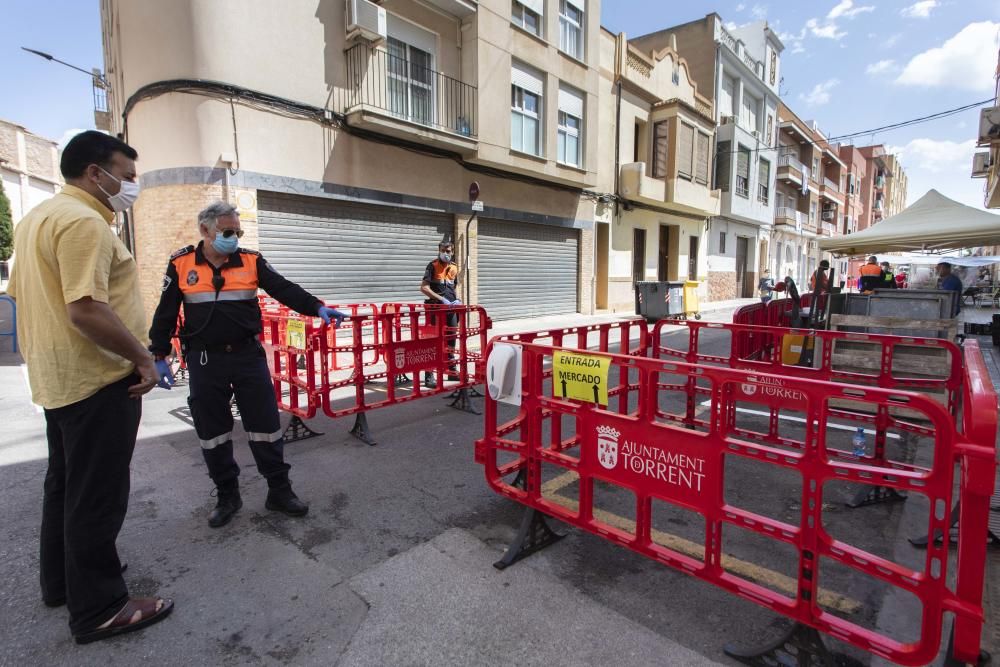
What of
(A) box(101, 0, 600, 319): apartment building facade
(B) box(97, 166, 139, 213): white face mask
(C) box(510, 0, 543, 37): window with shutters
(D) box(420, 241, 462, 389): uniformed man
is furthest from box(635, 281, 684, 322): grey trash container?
(B) box(97, 166, 139, 213): white face mask

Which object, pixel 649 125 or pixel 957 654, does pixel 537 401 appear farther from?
pixel 649 125

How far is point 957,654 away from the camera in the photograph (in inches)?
72.7

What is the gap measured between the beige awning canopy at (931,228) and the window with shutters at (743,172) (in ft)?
52.0

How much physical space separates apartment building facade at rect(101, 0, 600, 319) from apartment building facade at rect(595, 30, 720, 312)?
2210 millimetres

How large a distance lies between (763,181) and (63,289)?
112ft

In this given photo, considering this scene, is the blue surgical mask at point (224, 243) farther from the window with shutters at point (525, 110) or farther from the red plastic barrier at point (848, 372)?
the window with shutters at point (525, 110)

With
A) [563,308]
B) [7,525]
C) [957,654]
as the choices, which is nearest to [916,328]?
[957,654]

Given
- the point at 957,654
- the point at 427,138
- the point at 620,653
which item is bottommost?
the point at 620,653

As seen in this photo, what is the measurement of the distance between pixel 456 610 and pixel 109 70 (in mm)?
20260

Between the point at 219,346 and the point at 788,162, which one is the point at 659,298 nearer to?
the point at 219,346

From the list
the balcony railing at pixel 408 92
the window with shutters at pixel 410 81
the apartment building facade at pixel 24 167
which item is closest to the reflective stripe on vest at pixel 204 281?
the balcony railing at pixel 408 92

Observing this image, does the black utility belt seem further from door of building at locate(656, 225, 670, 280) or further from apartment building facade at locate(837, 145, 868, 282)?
apartment building facade at locate(837, 145, 868, 282)

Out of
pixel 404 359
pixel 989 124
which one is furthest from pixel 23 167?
pixel 989 124

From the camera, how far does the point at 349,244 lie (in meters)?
11.4
